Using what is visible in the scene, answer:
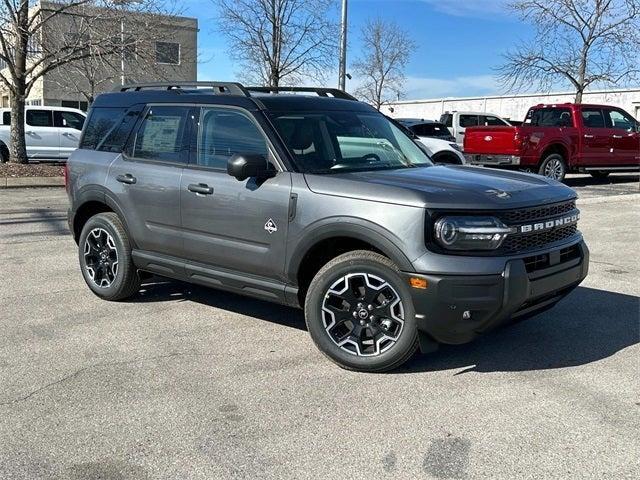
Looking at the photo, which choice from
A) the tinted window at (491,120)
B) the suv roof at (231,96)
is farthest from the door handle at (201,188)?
the tinted window at (491,120)

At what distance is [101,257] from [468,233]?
3406 millimetres

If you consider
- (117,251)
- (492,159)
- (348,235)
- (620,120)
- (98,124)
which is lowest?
(117,251)

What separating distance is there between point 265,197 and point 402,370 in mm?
1464

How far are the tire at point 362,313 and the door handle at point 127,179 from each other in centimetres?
194

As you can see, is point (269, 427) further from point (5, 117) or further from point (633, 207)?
point (5, 117)

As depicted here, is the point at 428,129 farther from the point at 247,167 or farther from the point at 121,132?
the point at 247,167

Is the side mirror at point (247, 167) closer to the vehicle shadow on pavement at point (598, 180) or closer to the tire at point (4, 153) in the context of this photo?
the vehicle shadow on pavement at point (598, 180)

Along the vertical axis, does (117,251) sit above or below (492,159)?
below

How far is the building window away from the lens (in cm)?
1645

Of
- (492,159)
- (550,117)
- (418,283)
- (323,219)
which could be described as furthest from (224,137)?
(550,117)

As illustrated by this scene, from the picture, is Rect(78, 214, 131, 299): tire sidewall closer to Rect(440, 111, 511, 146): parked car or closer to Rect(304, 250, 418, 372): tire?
Rect(304, 250, 418, 372): tire

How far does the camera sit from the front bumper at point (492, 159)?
15359 millimetres

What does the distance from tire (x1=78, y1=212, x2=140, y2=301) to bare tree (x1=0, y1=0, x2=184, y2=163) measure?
1018 cm

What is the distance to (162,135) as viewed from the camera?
5297mm
